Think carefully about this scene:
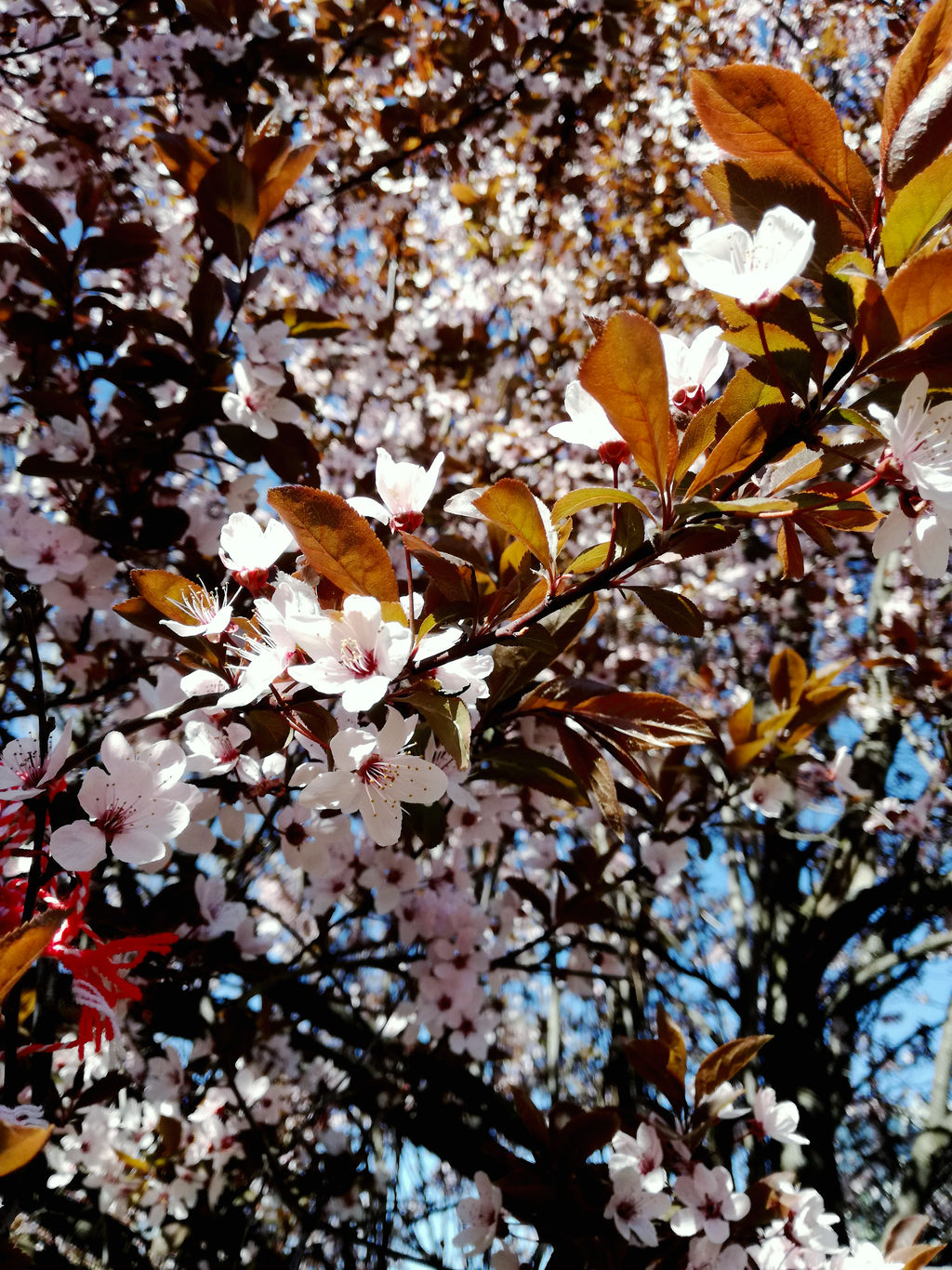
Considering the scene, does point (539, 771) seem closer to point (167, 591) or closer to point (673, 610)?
point (673, 610)

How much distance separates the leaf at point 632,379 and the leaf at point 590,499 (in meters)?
0.04

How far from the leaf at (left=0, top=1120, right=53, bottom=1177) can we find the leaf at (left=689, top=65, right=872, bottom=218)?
889mm

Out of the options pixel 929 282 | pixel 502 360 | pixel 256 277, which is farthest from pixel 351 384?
pixel 929 282

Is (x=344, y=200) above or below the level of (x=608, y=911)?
above

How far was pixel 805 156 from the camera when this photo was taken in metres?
0.68

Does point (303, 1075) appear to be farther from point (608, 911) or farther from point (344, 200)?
point (344, 200)

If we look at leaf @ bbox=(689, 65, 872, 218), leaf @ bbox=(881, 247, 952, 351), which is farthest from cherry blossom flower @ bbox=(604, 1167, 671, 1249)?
leaf @ bbox=(689, 65, 872, 218)

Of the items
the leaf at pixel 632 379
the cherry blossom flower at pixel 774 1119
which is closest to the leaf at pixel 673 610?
the leaf at pixel 632 379

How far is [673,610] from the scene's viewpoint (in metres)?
0.74

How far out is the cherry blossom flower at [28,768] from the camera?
0.72 meters

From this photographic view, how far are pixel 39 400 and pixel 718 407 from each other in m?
1.35

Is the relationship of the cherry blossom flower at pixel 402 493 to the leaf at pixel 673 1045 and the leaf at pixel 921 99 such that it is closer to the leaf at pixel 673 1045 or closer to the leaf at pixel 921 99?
the leaf at pixel 921 99

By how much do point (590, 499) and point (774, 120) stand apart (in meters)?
0.36

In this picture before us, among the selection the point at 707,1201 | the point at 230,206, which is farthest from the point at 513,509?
the point at 707,1201
